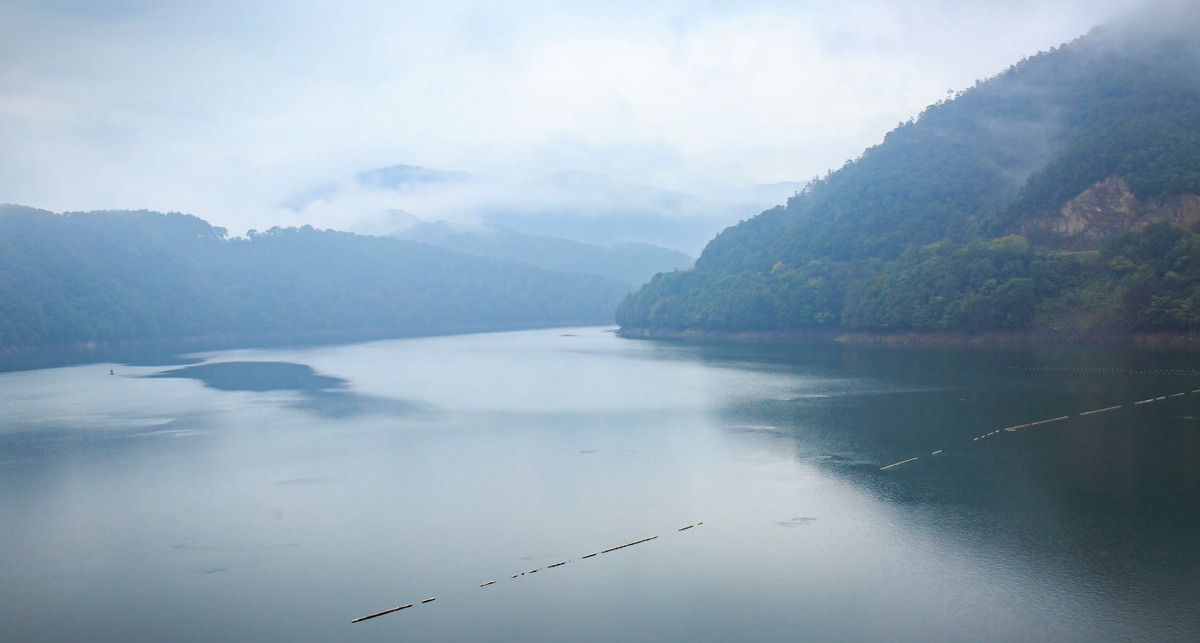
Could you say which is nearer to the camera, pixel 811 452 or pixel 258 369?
pixel 811 452

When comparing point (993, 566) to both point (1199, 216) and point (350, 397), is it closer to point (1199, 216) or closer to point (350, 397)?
point (350, 397)

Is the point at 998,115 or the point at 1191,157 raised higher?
the point at 998,115

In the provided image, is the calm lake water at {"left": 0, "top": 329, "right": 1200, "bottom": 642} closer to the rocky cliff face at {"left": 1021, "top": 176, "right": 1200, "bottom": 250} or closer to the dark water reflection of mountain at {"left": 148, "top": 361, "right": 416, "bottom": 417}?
the dark water reflection of mountain at {"left": 148, "top": 361, "right": 416, "bottom": 417}

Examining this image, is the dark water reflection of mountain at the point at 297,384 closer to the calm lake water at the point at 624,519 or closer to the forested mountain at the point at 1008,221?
the calm lake water at the point at 624,519

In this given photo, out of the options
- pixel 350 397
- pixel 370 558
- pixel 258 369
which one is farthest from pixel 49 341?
pixel 370 558

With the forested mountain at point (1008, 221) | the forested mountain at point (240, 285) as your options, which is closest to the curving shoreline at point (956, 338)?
the forested mountain at point (1008, 221)
